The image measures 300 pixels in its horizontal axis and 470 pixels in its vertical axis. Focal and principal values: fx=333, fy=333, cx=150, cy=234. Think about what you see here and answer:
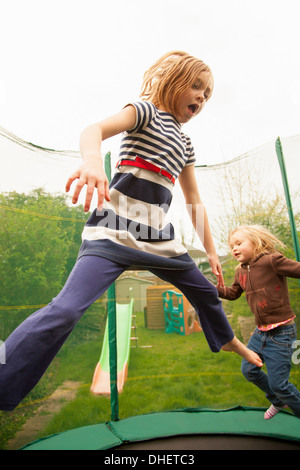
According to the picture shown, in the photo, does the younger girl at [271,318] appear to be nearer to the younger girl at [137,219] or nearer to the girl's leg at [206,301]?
the younger girl at [137,219]

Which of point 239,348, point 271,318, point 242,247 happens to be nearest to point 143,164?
point 239,348

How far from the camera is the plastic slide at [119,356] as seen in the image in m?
1.94

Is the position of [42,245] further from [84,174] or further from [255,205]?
[255,205]

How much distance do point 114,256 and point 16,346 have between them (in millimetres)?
325

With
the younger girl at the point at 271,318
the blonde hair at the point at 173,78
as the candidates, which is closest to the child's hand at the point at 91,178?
the blonde hair at the point at 173,78

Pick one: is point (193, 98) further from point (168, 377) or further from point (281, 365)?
point (168, 377)

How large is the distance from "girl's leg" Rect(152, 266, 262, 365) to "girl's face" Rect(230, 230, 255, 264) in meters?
0.60

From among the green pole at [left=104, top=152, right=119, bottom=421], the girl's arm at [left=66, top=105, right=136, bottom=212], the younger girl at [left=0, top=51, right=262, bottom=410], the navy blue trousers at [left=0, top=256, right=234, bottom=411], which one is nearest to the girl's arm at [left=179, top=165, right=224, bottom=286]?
the younger girl at [left=0, top=51, right=262, bottom=410]

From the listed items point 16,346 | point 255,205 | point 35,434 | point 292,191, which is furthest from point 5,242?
point 292,191

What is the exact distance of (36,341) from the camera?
714 mm
